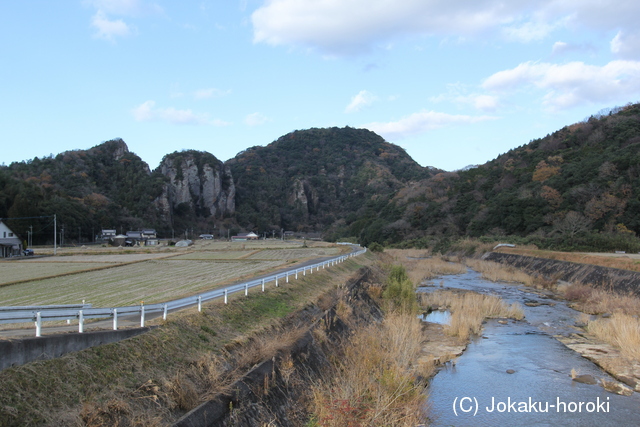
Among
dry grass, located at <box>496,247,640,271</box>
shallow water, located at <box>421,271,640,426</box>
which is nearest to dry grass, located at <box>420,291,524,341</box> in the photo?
shallow water, located at <box>421,271,640,426</box>

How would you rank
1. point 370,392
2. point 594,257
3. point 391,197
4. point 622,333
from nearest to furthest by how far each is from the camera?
point 370,392, point 622,333, point 594,257, point 391,197

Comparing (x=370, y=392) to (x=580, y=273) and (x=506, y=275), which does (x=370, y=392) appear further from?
(x=506, y=275)

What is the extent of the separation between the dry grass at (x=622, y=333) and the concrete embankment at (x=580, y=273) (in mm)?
7917

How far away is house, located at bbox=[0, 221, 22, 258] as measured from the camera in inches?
2418

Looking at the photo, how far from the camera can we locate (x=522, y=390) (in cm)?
1452

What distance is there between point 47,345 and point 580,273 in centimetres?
3800

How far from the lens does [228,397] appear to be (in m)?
9.77

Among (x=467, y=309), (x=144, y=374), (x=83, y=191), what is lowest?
(x=467, y=309)

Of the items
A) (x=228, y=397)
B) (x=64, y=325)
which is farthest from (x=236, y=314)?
(x=228, y=397)

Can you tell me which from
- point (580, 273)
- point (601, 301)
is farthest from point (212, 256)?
point (601, 301)

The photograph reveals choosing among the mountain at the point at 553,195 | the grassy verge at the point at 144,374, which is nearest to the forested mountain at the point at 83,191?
the mountain at the point at 553,195

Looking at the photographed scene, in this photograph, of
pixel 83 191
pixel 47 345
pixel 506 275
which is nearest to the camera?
pixel 47 345

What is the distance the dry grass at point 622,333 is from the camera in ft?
56.1

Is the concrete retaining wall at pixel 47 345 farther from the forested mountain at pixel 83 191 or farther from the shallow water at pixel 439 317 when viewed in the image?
the forested mountain at pixel 83 191
